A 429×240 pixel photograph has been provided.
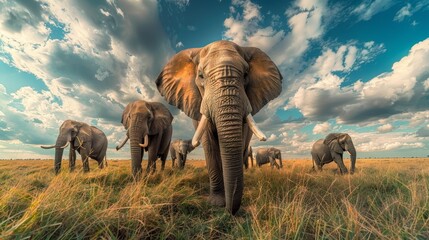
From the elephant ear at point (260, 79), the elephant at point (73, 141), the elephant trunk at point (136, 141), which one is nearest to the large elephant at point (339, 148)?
the elephant ear at point (260, 79)

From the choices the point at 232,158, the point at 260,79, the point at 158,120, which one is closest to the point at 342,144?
the point at 158,120

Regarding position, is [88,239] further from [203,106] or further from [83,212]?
[203,106]

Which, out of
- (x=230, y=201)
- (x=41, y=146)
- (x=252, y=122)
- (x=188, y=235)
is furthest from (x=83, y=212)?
(x=41, y=146)

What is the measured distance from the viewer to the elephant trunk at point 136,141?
830 centimetres

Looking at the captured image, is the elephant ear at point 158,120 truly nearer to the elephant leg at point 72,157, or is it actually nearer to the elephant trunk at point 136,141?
the elephant trunk at point 136,141

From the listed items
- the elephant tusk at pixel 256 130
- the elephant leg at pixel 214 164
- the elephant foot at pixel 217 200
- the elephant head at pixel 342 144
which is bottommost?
the elephant foot at pixel 217 200

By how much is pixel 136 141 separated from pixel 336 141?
13.7 metres

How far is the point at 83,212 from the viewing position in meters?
2.80

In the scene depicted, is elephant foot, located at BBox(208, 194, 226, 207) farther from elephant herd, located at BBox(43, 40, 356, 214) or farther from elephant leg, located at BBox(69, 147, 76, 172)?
elephant leg, located at BBox(69, 147, 76, 172)

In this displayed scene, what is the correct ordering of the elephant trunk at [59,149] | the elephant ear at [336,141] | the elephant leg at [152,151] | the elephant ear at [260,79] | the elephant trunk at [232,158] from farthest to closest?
1. the elephant ear at [336,141]
2. the elephant trunk at [59,149]
3. the elephant leg at [152,151]
4. the elephant ear at [260,79]
5. the elephant trunk at [232,158]

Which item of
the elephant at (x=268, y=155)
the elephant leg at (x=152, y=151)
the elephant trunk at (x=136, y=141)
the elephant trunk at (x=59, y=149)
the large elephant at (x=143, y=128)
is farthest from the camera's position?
the elephant at (x=268, y=155)

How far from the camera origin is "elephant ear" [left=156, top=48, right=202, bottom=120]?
575 cm

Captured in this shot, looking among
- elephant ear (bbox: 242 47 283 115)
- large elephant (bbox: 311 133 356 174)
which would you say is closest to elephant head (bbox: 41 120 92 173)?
elephant ear (bbox: 242 47 283 115)

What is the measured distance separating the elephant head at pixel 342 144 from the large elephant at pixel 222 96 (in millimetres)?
11938
